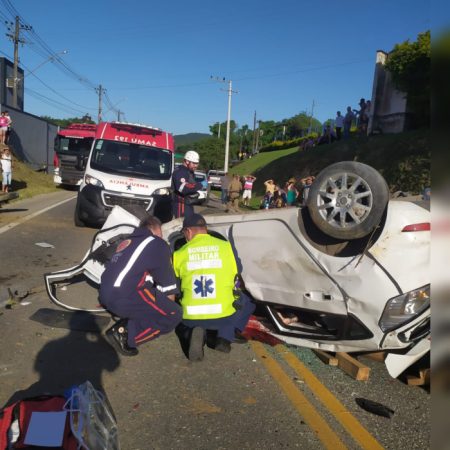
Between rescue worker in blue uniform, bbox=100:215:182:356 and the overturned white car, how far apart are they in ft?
2.46

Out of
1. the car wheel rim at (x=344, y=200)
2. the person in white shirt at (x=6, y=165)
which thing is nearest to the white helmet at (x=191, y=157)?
the car wheel rim at (x=344, y=200)

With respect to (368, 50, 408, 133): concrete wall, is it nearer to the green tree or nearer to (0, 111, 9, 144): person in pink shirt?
the green tree

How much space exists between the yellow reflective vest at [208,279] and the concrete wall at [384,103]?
67.1ft

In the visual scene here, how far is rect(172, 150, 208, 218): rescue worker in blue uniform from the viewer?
7.18 m

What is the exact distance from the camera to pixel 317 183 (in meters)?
3.82

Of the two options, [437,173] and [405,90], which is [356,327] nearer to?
[437,173]

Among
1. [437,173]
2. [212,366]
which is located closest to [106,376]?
[212,366]

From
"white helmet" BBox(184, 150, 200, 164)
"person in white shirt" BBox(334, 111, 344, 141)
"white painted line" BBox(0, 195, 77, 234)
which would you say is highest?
"person in white shirt" BBox(334, 111, 344, 141)

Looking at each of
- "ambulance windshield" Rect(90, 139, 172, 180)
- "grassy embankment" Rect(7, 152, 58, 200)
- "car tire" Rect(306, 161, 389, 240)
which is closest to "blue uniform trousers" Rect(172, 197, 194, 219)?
"ambulance windshield" Rect(90, 139, 172, 180)

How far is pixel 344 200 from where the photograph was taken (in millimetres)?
3637

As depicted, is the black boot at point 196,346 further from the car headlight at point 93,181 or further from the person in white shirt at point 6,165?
the person in white shirt at point 6,165

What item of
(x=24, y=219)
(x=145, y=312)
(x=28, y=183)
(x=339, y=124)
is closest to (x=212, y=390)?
(x=145, y=312)

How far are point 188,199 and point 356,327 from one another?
166 inches

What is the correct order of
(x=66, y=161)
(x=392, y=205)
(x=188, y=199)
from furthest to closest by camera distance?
(x=66, y=161) < (x=188, y=199) < (x=392, y=205)
